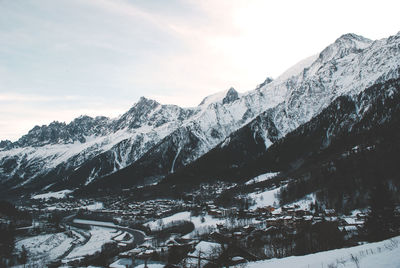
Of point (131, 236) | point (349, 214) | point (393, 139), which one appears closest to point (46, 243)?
point (131, 236)

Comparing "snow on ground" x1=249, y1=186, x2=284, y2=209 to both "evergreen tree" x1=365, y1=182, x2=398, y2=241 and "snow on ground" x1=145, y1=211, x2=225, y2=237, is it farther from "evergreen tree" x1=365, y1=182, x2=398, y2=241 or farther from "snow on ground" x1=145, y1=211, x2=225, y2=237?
"evergreen tree" x1=365, y1=182, x2=398, y2=241

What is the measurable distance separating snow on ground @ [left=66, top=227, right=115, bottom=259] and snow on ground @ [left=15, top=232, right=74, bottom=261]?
464 centimetres

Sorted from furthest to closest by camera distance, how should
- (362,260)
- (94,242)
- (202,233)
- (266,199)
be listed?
1. (266,199)
2. (94,242)
3. (202,233)
4. (362,260)

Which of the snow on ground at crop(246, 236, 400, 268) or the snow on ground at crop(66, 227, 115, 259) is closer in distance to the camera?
the snow on ground at crop(246, 236, 400, 268)

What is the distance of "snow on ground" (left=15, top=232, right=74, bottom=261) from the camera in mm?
82938

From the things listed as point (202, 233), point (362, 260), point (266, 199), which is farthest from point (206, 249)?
point (266, 199)

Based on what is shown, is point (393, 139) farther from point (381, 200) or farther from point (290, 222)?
point (381, 200)

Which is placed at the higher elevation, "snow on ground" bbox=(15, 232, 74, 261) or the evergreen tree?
the evergreen tree

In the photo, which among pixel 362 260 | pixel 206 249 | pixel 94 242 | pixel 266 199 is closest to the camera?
pixel 362 260

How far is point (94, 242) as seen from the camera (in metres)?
96.1

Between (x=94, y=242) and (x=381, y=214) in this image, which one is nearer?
(x=381, y=214)

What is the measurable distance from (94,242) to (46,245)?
13430 mm

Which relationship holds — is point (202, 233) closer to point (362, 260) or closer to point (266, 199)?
point (266, 199)

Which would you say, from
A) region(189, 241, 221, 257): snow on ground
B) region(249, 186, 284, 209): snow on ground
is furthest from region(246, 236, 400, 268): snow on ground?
region(249, 186, 284, 209): snow on ground
